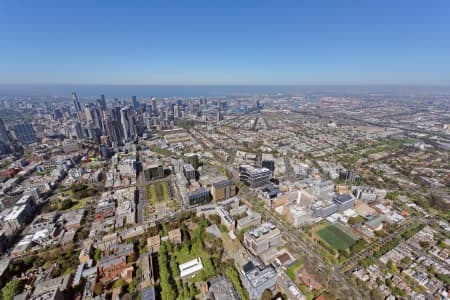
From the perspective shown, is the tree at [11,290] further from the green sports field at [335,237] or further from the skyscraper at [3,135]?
the skyscraper at [3,135]

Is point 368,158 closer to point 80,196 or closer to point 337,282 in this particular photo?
point 337,282

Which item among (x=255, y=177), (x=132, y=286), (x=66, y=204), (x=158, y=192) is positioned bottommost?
(x=158, y=192)

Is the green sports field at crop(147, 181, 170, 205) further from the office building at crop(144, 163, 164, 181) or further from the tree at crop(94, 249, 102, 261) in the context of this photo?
the tree at crop(94, 249, 102, 261)

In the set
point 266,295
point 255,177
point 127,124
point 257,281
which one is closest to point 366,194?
point 255,177

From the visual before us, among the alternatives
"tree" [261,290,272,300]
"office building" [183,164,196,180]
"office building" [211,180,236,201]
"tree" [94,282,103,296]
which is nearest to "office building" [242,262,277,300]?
"tree" [261,290,272,300]

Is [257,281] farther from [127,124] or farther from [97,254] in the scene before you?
[127,124]

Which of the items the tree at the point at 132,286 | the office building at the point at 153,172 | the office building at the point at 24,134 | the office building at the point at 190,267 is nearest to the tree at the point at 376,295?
the office building at the point at 190,267

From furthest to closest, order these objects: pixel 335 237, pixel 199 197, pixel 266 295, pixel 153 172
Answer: pixel 153 172, pixel 199 197, pixel 335 237, pixel 266 295
